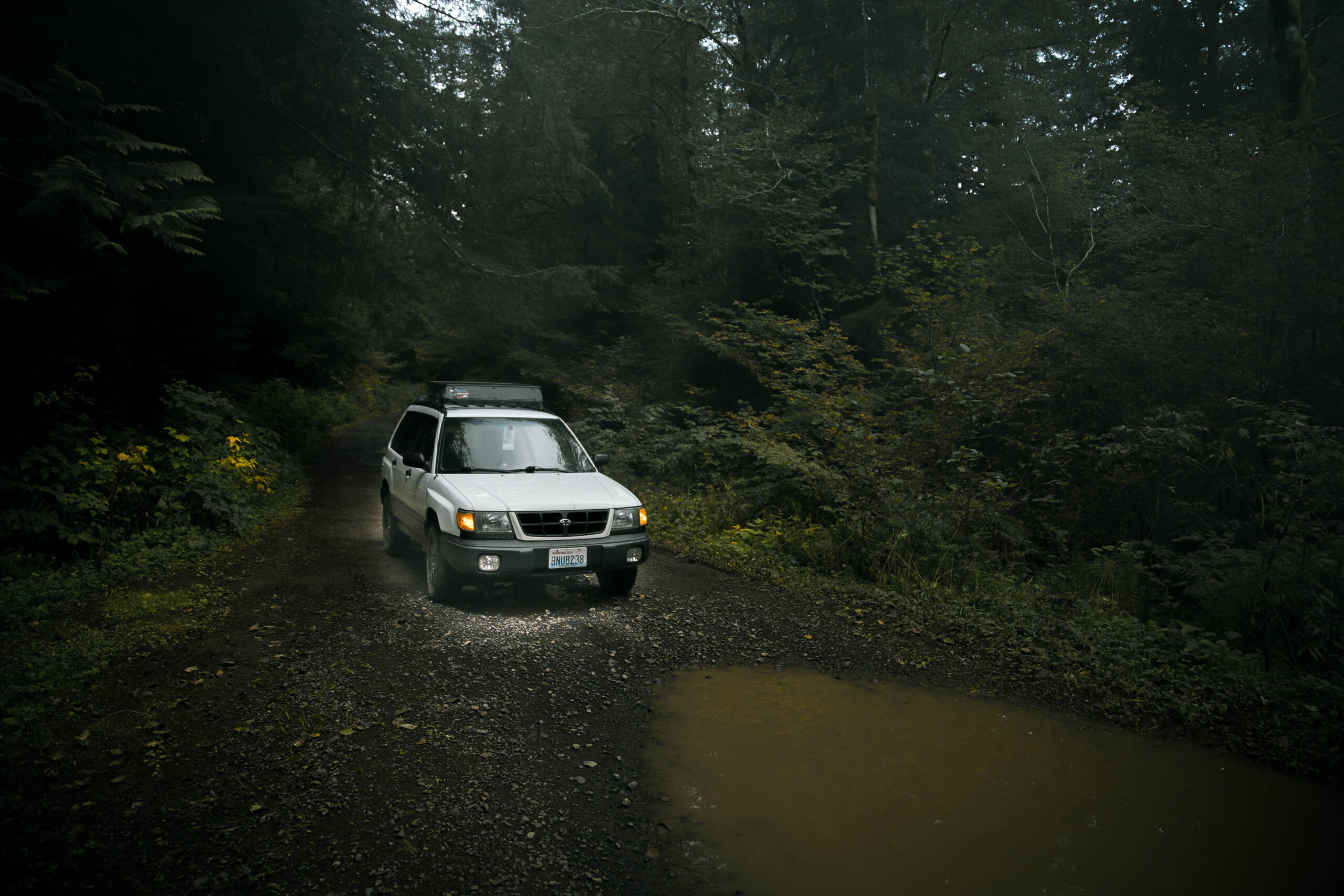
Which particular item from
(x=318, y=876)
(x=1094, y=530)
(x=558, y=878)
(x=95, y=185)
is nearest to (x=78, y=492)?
(x=95, y=185)

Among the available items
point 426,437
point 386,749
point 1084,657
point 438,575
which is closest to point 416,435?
point 426,437

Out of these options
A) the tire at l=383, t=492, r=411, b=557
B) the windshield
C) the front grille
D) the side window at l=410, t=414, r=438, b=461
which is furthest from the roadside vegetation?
the front grille

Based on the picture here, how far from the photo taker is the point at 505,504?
6.13 metres

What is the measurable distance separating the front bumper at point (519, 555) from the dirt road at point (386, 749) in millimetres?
437

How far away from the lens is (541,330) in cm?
1645

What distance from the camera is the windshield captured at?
7.12 metres

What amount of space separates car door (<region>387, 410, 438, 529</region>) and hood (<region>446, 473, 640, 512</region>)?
0.79 metres

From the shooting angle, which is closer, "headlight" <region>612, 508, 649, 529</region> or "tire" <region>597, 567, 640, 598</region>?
"headlight" <region>612, 508, 649, 529</region>

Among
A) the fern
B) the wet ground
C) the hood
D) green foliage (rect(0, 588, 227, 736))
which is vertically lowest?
the wet ground

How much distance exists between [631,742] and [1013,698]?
2802 millimetres

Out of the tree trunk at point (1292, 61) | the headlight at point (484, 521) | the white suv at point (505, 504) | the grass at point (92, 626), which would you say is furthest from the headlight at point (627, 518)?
the tree trunk at point (1292, 61)

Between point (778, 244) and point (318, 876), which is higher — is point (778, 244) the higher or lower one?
the higher one

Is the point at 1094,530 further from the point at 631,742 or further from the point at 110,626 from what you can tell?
the point at 110,626

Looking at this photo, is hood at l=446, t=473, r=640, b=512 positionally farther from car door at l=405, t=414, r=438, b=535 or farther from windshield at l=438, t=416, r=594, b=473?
car door at l=405, t=414, r=438, b=535
